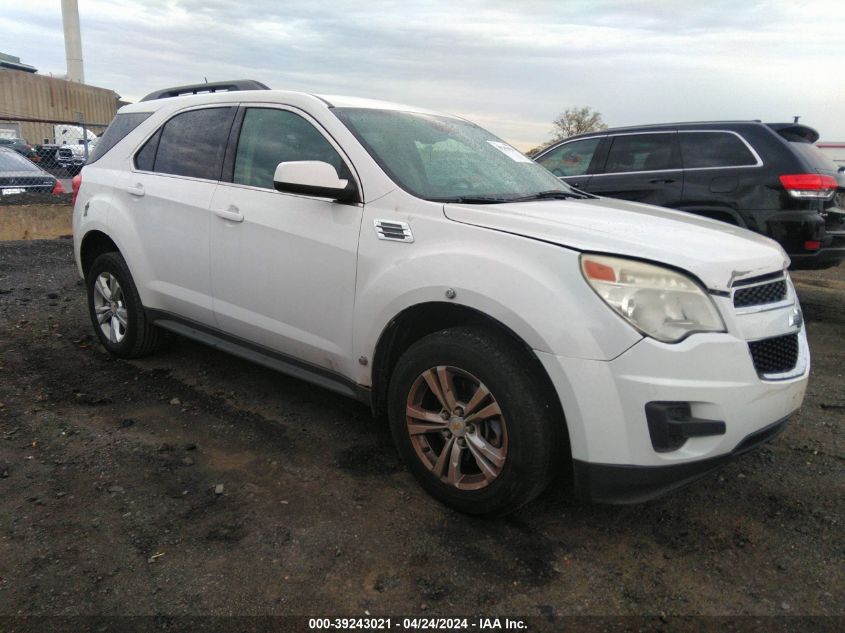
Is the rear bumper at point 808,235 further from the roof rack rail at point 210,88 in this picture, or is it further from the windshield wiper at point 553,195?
the roof rack rail at point 210,88

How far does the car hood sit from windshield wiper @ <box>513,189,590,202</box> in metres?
0.12

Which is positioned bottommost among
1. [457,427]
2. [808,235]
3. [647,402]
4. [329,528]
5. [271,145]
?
[329,528]

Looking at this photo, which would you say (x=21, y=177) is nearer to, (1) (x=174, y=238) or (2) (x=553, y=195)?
(1) (x=174, y=238)

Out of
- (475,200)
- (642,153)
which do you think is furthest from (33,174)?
(475,200)

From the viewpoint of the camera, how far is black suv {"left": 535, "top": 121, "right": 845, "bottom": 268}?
19.0 feet

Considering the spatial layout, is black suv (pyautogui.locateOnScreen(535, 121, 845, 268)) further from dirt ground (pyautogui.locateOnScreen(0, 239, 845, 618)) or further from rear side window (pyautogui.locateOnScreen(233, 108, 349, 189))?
rear side window (pyautogui.locateOnScreen(233, 108, 349, 189))

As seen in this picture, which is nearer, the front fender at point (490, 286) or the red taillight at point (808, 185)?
the front fender at point (490, 286)

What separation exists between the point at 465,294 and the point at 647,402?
2.60ft

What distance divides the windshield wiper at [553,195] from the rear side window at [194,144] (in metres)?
1.79

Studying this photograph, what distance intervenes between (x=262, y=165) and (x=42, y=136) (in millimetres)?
25540

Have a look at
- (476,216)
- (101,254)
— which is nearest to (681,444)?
(476,216)

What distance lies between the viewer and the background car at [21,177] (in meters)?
11.6

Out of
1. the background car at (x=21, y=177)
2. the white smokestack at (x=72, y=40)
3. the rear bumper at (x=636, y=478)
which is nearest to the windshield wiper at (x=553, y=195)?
the rear bumper at (x=636, y=478)

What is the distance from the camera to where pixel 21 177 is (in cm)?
1184
